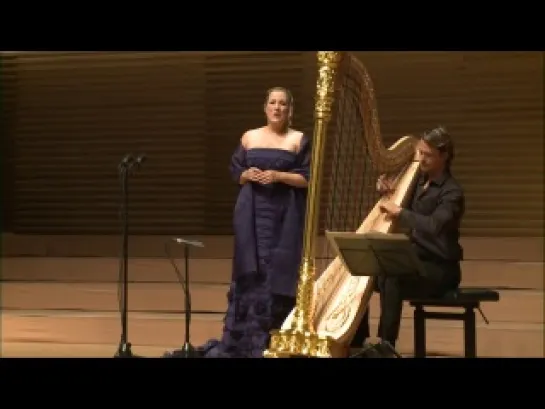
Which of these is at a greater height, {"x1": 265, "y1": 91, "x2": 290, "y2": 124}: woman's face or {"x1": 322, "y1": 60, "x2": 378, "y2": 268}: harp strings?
{"x1": 265, "y1": 91, "x2": 290, "y2": 124}: woman's face

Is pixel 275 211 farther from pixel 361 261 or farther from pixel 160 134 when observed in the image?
pixel 160 134

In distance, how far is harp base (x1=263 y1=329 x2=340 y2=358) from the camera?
3.74 m

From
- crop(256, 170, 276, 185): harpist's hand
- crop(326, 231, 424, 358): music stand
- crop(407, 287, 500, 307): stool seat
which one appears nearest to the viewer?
crop(326, 231, 424, 358): music stand

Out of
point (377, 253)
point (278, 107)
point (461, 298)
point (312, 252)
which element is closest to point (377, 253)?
point (377, 253)

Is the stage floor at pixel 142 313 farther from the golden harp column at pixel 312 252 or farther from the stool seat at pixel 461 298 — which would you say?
the golden harp column at pixel 312 252

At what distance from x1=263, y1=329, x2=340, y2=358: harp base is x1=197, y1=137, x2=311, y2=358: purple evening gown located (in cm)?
59

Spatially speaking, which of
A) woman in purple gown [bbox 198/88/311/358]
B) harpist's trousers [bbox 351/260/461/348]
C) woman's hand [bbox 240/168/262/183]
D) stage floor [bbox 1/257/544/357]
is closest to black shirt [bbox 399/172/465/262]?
harpist's trousers [bbox 351/260/461/348]

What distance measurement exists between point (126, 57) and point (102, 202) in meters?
1.17

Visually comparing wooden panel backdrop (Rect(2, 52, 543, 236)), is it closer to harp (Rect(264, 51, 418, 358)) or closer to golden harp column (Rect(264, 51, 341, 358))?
harp (Rect(264, 51, 418, 358))

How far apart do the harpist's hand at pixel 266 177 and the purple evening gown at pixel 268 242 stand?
0.08 m

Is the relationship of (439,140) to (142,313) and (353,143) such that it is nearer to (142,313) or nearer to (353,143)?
(353,143)

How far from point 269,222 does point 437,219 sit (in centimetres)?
86

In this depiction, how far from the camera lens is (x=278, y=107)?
4.38 m
